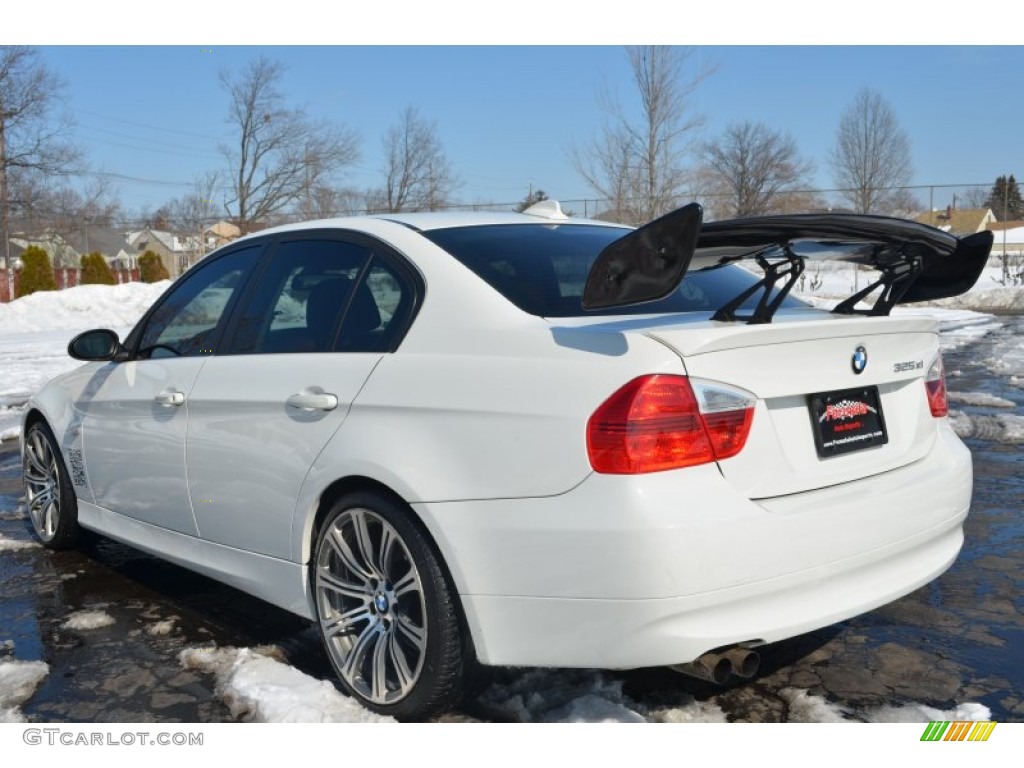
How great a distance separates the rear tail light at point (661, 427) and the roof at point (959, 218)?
3769 cm

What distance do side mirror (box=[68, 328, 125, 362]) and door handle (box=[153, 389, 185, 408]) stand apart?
0.62 meters

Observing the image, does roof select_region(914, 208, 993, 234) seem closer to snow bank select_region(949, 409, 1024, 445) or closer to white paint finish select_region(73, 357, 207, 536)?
snow bank select_region(949, 409, 1024, 445)

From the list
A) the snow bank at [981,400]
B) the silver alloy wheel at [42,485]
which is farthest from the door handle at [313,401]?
the snow bank at [981,400]

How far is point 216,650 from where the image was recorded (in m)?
3.96

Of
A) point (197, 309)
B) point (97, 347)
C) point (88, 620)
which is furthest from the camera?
point (97, 347)

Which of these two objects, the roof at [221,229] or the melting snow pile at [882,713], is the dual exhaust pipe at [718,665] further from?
the roof at [221,229]

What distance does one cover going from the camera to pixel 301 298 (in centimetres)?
390

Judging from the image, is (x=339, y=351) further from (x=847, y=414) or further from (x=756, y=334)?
(x=847, y=414)

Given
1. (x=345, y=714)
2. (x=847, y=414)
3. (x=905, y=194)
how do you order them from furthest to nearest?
(x=905, y=194) → (x=345, y=714) → (x=847, y=414)

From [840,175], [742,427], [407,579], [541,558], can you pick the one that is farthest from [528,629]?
[840,175]

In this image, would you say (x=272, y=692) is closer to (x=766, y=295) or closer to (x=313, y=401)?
(x=313, y=401)

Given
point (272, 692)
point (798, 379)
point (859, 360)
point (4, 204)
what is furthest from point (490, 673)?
point (4, 204)

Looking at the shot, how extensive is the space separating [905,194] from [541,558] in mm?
35828

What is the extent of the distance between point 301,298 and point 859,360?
203cm
